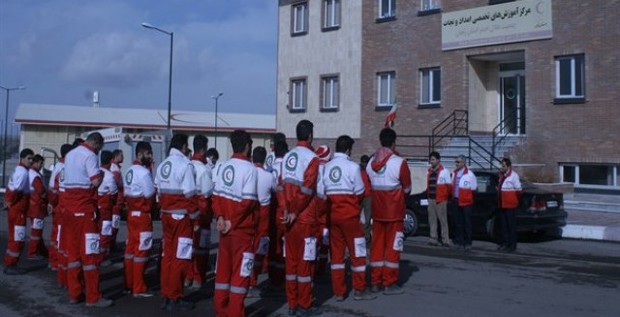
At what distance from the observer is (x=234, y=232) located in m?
7.74

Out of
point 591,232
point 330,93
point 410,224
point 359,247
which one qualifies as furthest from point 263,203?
point 330,93

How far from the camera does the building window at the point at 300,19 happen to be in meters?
31.3

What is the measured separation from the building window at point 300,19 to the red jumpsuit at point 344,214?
896 inches

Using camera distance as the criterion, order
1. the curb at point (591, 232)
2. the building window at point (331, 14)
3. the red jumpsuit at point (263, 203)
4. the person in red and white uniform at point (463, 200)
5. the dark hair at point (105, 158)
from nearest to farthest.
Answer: the red jumpsuit at point (263, 203) < the dark hair at point (105, 158) < the person in red and white uniform at point (463, 200) < the curb at point (591, 232) < the building window at point (331, 14)

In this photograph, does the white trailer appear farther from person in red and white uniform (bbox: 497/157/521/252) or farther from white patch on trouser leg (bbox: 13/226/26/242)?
person in red and white uniform (bbox: 497/157/521/252)

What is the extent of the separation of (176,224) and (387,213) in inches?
105

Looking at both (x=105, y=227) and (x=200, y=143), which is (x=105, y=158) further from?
(x=200, y=143)

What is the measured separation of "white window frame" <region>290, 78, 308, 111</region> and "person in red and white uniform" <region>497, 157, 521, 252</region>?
57.7ft

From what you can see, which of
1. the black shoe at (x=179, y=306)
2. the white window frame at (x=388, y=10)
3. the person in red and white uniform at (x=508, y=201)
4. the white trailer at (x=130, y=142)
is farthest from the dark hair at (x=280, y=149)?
the white window frame at (x=388, y=10)

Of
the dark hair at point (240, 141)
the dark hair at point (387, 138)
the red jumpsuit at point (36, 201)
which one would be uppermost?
the dark hair at point (387, 138)

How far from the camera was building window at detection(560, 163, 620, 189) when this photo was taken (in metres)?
22.3

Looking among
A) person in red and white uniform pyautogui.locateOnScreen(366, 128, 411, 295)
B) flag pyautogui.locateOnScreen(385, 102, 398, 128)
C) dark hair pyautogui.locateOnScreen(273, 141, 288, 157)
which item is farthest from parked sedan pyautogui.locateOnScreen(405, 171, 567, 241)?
flag pyautogui.locateOnScreen(385, 102, 398, 128)

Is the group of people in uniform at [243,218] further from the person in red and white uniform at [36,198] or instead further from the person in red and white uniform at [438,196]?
the person in red and white uniform at [438,196]

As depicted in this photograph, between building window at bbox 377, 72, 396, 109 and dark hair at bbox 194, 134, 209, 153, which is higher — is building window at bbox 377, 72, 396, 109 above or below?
above
